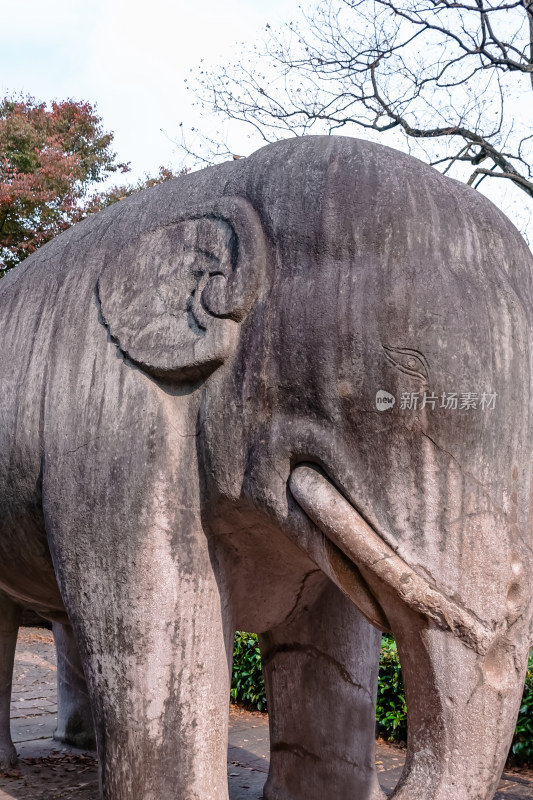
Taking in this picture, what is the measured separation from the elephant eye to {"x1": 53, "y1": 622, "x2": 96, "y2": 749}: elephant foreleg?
9.45 feet

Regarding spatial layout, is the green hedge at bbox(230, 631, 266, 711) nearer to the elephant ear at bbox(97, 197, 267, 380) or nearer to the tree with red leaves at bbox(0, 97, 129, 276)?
the elephant ear at bbox(97, 197, 267, 380)

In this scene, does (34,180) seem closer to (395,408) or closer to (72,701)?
(72,701)

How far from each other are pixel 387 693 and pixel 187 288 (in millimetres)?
3777

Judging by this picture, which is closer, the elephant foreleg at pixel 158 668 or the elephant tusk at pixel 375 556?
the elephant tusk at pixel 375 556

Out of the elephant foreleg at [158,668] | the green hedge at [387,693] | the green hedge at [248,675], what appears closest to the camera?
the elephant foreleg at [158,668]

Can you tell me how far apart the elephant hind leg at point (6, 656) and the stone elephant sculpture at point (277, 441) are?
122 centimetres

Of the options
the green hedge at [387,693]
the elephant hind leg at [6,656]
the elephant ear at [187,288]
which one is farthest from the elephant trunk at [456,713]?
the green hedge at [387,693]

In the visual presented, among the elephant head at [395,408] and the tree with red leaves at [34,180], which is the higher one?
the tree with red leaves at [34,180]

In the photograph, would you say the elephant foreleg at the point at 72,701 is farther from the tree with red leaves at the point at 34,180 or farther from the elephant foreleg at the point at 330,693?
the tree with red leaves at the point at 34,180

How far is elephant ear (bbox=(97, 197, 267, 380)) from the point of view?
211 cm

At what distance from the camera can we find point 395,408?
6.15ft

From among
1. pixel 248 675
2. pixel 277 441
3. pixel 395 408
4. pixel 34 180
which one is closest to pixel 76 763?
pixel 248 675

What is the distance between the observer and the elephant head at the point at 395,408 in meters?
1.83

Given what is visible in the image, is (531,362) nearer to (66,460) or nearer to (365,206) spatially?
(365,206)
